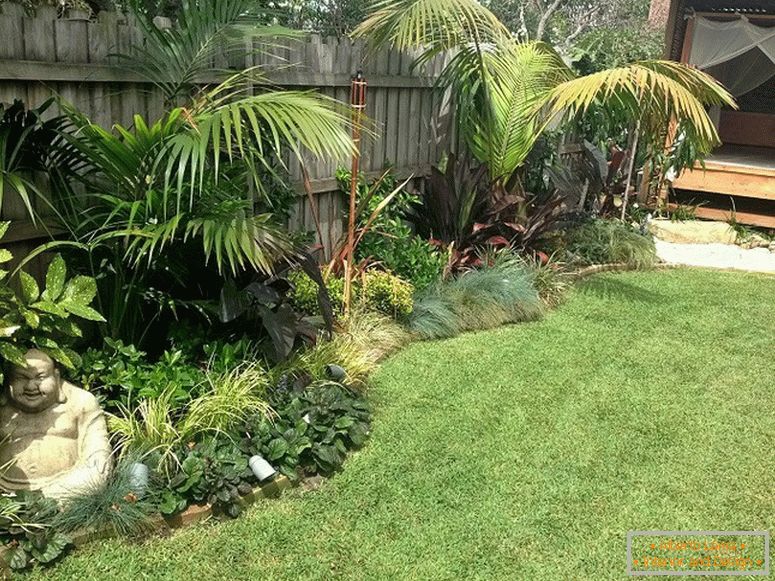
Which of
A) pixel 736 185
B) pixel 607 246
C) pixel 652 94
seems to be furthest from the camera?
pixel 736 185

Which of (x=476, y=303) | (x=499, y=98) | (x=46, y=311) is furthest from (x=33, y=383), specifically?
(x=499, y=98)

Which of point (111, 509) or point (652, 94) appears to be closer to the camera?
point (111, 509)

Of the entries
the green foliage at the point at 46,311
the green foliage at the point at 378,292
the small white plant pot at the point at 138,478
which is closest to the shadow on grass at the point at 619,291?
the green foliage at the point at 378,292

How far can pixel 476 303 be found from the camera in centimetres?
524

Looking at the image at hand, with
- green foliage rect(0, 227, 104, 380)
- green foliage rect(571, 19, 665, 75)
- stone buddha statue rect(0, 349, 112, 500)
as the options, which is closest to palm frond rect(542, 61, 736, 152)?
green foliage rect(571, 19, 665, 75)

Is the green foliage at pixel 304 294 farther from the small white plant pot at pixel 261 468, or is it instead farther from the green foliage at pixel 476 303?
the small white plant pot at pixel 261 468

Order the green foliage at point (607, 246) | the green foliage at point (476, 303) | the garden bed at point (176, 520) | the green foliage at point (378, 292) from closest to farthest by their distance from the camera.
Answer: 1. the garden bed at point (176, 520)
2. the green foliage at point (378, 292)
3. the green foliage at point (476, 303)
4. the green foliage at point (607, 246)

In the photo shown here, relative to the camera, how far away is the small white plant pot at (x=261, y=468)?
2.98 metres

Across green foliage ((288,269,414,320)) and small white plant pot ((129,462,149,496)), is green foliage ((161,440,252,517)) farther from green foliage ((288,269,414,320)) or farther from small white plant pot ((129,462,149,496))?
green foliage ((288,269,414,320))

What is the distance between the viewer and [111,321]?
3264mm

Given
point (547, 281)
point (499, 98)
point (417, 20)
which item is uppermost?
point (417, 20)

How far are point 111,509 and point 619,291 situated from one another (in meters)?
4.79

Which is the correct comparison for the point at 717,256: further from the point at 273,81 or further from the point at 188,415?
the point at 188,415

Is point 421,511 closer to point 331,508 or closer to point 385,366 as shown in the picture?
point 331,508
